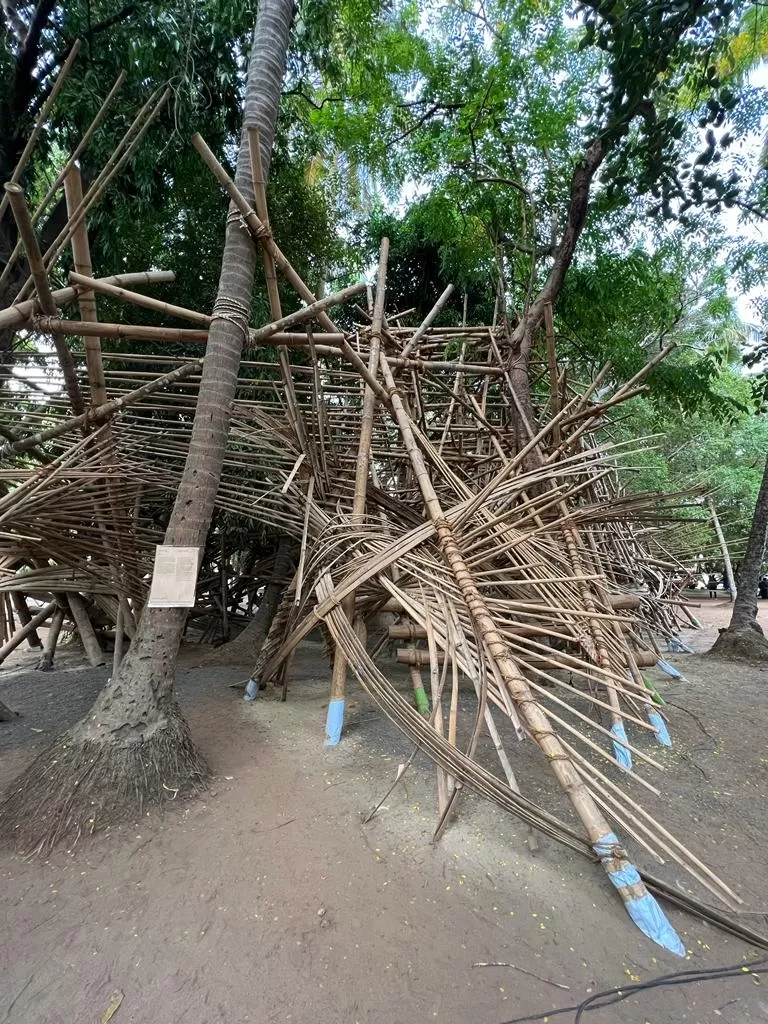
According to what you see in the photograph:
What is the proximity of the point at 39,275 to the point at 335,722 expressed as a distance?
2681 millimetres

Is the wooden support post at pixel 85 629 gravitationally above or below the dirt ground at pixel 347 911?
above

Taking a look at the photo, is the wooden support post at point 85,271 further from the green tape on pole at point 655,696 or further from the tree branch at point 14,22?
the tree branch at point 14,22

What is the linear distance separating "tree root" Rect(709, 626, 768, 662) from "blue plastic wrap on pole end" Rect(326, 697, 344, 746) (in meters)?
5.19

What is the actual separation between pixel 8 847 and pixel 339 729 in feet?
5.31

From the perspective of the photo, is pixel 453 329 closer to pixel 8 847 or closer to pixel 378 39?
pixel 8 847

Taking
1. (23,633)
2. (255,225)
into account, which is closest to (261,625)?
(23,633)

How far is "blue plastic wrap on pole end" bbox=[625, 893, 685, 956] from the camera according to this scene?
5.34 feet

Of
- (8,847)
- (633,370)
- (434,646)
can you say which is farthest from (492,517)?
(633,370)

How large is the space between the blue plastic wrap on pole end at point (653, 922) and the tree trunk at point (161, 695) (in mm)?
1845

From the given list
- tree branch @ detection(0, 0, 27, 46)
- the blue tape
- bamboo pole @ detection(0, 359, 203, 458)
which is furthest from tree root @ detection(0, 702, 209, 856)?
tree branch @ detection(0, 0, 27, 46)

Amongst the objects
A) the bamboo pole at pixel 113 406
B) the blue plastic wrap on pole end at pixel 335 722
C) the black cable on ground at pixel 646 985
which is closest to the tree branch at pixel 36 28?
the bamboo pole at pixel 113 406

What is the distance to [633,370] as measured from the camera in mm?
6086

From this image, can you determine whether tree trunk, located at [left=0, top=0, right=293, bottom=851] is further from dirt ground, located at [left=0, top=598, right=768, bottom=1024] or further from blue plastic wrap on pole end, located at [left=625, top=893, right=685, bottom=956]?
blue plastic wrap on pole end, located at [left=625, top=893, right=685, bottom=956]

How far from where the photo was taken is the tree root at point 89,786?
2082 millimetres
